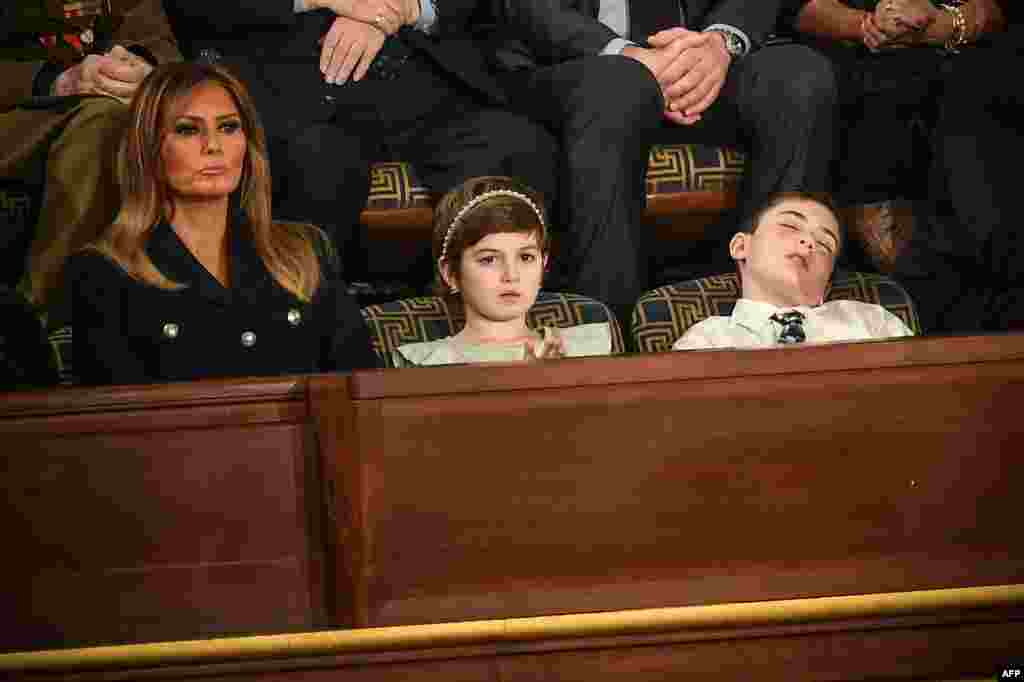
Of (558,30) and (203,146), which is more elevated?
(558,30)

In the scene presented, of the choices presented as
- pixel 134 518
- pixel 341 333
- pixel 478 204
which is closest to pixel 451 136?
pixel 478 204

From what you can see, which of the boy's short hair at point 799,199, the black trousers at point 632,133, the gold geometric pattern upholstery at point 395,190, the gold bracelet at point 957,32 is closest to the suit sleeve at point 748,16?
the black trousers at point 632,133

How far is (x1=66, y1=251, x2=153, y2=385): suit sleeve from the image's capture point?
247 centimetres

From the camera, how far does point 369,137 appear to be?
10.3 ft

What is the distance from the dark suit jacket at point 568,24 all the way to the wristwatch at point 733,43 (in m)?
0.03

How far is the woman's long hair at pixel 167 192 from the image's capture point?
2539 millimetres

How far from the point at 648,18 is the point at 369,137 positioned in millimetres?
621

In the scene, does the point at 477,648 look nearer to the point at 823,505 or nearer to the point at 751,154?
the point at 823,505

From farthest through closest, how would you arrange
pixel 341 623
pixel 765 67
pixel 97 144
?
pixel 765 67, pixel 97 144, pixel 341 623

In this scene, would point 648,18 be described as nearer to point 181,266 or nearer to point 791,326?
point 791,326

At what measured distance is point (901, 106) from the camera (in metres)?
3.21

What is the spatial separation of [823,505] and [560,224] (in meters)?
0.91

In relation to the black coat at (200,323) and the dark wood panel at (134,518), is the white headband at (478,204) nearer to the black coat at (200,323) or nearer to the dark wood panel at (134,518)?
the black coat at (200,323)

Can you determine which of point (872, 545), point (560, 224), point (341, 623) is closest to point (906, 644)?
point (872, 545)
